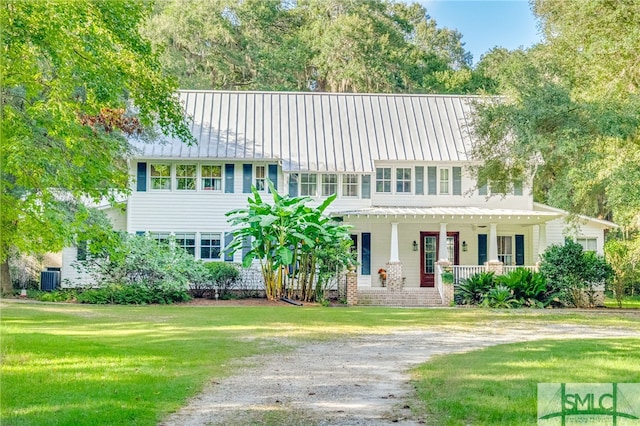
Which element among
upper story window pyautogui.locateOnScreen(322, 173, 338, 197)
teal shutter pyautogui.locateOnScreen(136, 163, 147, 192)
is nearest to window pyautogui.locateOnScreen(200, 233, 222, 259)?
teal shutter pyautogui.locateOnScreen(136, 163, 147, 192)

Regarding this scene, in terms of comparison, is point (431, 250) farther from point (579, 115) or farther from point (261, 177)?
point (579, 115)

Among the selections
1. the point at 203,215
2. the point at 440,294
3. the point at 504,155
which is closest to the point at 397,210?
the point at 440,294

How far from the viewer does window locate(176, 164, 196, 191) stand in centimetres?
2577

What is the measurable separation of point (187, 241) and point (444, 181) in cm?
998

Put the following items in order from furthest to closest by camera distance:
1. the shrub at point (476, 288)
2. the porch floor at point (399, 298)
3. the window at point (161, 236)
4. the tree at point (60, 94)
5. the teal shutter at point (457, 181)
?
the teal shutter at point (457, 181) → the window at point (161, 236) → the porch floor at point (399, 298) → the shrub at point (476, 288) → the tree at point (60, 94)

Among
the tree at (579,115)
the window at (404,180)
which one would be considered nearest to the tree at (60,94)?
the tree at (579,115)

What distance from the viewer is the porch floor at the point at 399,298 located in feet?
73.0

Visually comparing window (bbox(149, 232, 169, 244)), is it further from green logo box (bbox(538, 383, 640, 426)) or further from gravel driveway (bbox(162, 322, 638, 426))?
green logo box (bbox(538, 383, 640, 426))

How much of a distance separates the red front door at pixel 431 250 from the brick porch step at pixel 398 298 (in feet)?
11.2

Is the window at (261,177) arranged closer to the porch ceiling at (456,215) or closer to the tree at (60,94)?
the porch ceiling at (456,215)

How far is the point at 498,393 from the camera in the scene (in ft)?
23.5

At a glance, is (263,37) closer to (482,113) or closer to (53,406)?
(482,113)

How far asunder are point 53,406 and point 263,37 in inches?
1369

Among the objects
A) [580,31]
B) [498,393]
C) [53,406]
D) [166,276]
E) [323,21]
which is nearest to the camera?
[53,406]
